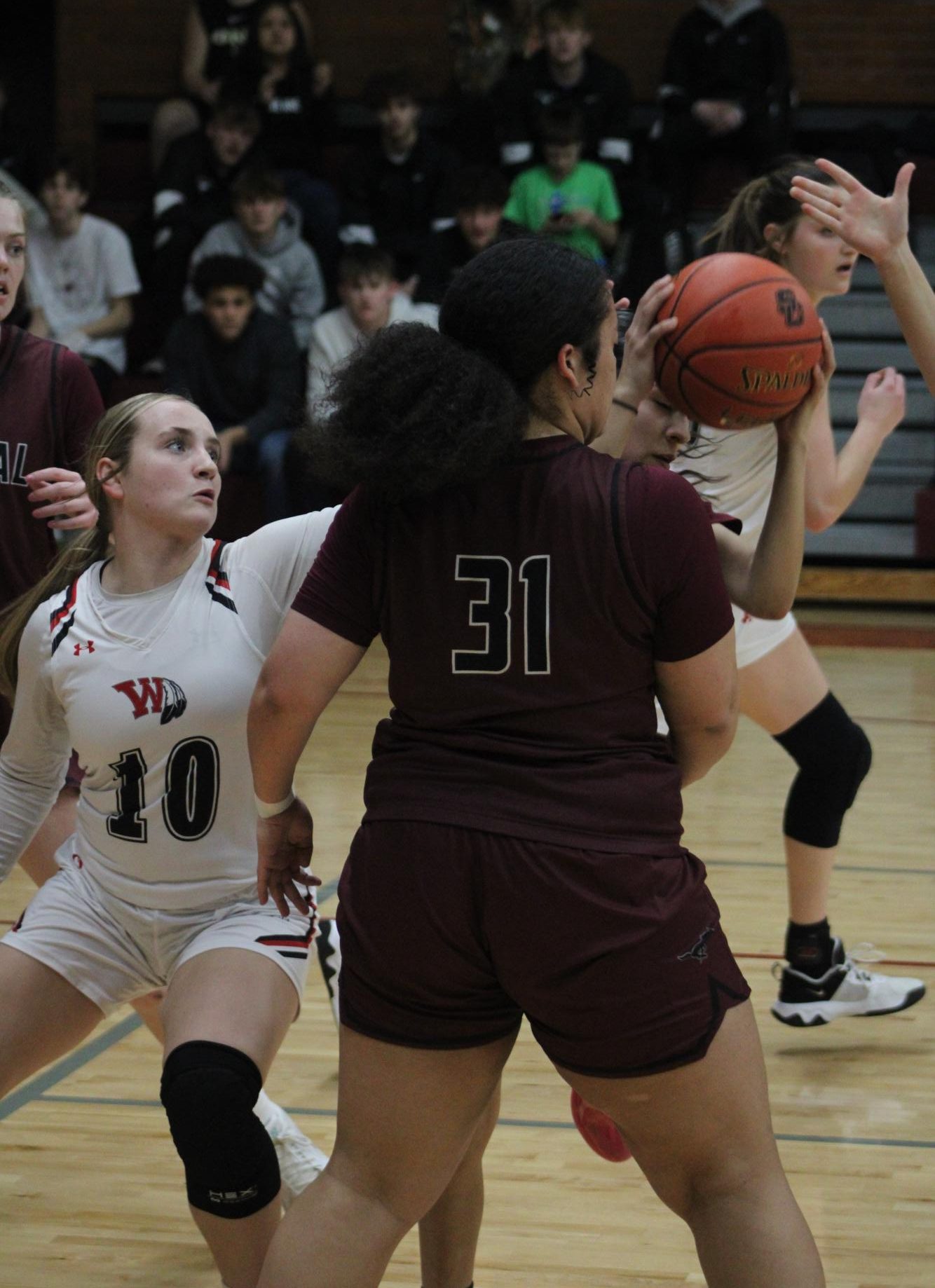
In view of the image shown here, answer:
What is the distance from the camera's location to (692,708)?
78.4 inches

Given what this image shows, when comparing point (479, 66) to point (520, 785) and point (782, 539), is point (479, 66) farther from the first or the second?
point (520, 785)

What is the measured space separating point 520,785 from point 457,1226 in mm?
789

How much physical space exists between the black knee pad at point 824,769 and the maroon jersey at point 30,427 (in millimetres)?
1615

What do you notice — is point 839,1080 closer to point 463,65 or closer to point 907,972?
point 907,972

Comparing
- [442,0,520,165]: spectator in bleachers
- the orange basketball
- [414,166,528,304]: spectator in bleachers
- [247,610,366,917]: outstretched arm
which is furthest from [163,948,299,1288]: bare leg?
[442,0,520,165]: spectator in bleachers

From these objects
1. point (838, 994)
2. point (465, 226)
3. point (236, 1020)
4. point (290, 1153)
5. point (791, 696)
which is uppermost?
point (236, 1020)

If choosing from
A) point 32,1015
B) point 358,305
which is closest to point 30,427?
point 32,1015

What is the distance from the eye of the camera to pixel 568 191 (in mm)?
9961

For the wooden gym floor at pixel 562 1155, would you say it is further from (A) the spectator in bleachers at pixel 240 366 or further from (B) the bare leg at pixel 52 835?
(A) the spectator in bleachers at pixel 240 366

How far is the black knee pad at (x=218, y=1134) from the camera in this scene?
2201 millimetres

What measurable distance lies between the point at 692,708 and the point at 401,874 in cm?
39

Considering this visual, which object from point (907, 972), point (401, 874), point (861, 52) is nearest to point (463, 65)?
point (861, 52)

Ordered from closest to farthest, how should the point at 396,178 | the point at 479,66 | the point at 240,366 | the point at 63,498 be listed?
the point at 63,498 → the point at 240,366 → the point at 396,178 → the point at 479,66

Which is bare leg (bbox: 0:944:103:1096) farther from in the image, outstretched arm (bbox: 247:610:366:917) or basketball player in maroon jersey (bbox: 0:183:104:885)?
basketball player in maroon jersey (bbox: 0:183:104:885)
